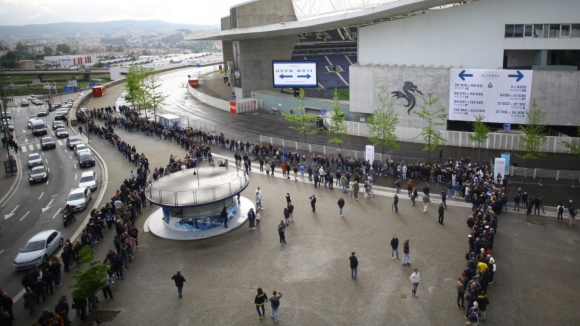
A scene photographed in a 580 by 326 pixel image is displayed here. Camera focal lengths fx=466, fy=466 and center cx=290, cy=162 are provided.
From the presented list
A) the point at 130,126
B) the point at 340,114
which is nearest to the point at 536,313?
the point at 340,114

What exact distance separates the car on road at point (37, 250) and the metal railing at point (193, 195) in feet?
14.1

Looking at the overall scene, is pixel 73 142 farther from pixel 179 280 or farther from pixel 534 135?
pixel 534 135

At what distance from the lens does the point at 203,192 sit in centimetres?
2122

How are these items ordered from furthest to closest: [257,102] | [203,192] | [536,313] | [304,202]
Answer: [257,102], [304,202], [203,192], [536,313]

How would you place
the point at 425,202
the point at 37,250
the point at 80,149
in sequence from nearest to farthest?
1. the point at 37,250
2. the point at 425,202
3. the point at 80,149

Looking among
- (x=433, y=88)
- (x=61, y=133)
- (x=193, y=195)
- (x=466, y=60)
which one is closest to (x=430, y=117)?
(x=433, y=88)

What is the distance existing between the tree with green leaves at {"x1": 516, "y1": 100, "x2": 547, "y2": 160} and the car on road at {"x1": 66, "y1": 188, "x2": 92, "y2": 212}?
25.0m

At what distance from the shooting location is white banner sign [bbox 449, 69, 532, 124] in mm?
32562

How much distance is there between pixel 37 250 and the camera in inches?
750

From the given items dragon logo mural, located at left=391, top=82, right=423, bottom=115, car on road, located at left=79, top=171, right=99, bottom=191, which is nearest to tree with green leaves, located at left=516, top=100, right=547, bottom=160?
dragon logo mural, located at left=391, top=82, right=423, bottom=115

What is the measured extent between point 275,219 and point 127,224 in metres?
6.65

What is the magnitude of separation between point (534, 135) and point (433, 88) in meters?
9.73

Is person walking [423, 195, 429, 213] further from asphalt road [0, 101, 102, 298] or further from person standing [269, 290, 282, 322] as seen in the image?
asphalt road [0, 101, 102, 298]

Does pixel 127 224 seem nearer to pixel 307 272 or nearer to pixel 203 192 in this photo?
pixel 203 192
